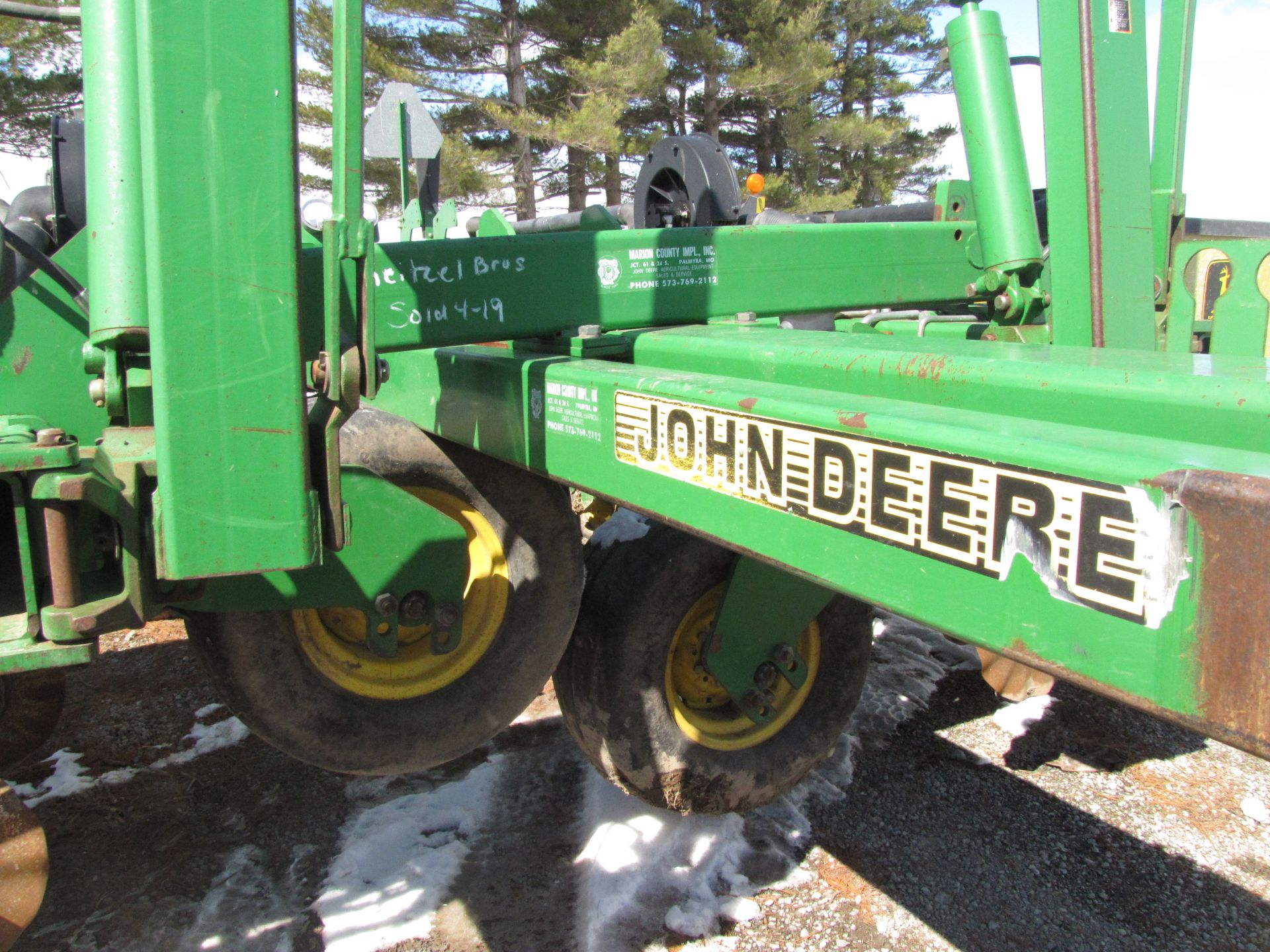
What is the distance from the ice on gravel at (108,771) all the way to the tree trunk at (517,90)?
12.6 meters

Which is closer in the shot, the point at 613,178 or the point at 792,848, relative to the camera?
the point at 792,848

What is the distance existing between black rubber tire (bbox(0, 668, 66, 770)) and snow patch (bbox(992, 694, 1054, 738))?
10.0 feet

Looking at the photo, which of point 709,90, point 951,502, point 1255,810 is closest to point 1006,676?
point 1255,810

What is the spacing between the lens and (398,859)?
2.70 meters

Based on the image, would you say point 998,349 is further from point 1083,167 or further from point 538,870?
point 538,870

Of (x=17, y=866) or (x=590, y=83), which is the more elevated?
(x=590, y=83)

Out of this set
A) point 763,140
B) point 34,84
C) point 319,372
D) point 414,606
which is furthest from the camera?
point 763,140

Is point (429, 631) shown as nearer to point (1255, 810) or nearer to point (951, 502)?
point (951, 502)

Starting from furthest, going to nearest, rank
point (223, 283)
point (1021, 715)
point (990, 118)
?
point (1021, 715)
point (990, 118)
point (223, 283)

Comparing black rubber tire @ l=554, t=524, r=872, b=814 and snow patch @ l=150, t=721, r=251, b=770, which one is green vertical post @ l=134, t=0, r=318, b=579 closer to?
black rubber tire @ l=554, t=524, r=872, b=814

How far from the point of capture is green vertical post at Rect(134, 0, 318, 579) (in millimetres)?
1303

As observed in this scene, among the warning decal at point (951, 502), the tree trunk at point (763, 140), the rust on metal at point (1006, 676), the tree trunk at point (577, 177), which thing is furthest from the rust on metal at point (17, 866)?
the tree trunk at point (763, 140)

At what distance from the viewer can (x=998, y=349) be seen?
5.45ft

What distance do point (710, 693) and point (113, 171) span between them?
76.8 inches
